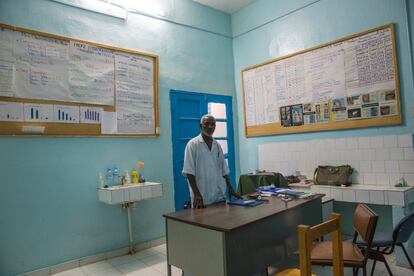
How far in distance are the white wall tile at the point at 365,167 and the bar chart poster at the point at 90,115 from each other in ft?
11.9

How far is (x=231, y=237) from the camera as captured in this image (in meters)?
1.96

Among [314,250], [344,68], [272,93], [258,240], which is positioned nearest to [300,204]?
[314,250]

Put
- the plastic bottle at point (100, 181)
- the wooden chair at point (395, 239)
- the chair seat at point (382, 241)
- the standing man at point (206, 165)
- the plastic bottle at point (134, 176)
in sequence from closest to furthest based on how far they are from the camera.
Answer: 1. the wooden chair at point (395, 239)
2. the chair seat at point (382, 241)
3. the standing man at point (206, 165)
4. the plastic bottle at point (100, 181)
5. the plastic bottle at point (134, 176)

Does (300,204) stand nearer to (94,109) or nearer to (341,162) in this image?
(341,162)

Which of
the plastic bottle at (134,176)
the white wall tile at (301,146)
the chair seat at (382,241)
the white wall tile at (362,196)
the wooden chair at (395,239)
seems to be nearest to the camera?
the wooden chair at (395,239)

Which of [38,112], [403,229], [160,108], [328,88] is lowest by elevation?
[403,229]

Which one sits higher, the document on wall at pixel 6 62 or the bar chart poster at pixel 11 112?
the document on wall at pixel 6 62

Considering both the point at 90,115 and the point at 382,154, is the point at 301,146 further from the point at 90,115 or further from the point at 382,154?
the point at 90,115

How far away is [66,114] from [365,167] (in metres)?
3.99

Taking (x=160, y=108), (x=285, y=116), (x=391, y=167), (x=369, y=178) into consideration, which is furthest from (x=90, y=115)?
(x=391, y=167)

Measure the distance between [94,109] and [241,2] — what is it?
11.0 ft

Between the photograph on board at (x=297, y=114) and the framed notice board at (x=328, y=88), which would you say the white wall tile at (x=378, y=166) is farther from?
the photograph on board at (x=297, y=114)

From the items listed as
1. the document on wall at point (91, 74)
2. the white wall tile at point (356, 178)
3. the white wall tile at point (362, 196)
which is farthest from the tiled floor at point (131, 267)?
the white wall tile at point (356, 178)

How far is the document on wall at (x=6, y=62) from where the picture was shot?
3.18 metres
